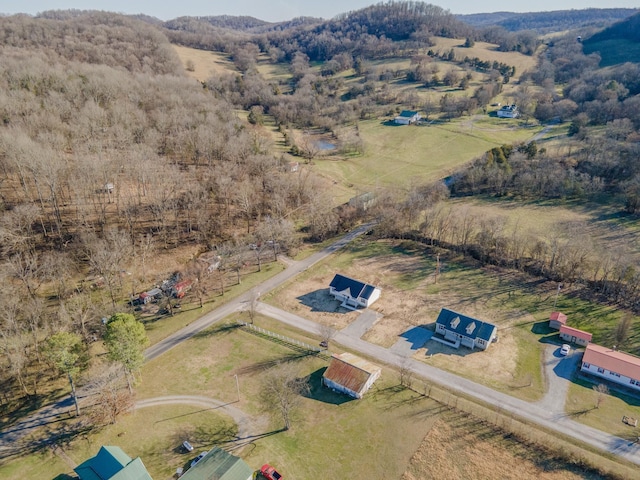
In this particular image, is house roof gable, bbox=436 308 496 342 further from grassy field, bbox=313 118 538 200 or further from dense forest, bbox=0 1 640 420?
grassy field, bbox=313 118 538 200

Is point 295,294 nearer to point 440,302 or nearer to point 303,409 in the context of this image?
point 440,302

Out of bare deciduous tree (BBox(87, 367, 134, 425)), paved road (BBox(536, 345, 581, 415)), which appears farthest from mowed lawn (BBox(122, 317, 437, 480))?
paved road (BBox(536, 345, 581, 415))

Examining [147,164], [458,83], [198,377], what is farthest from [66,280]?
[458,83]

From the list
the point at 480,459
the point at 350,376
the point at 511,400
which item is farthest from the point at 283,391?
the point at 511,400

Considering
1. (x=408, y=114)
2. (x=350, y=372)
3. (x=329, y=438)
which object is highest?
(x=408, y=114)

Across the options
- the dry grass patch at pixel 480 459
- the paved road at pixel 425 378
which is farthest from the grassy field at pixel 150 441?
the dry grass patch at pixel 480 459

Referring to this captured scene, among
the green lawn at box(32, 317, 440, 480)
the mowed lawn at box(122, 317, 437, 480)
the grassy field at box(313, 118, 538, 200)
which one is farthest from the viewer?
the grassy field at box(313, 118, 538, 200)
